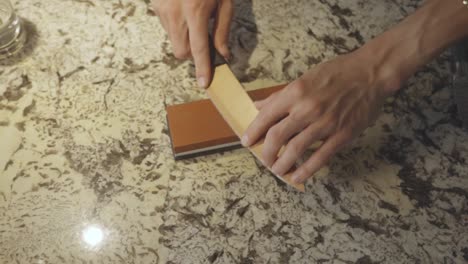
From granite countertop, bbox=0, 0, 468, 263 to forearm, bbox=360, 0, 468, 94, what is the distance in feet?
0.41

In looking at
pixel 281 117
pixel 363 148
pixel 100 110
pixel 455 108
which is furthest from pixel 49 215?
pixel 455 108

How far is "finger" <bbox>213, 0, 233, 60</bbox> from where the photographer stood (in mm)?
795

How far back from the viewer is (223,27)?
0.80m

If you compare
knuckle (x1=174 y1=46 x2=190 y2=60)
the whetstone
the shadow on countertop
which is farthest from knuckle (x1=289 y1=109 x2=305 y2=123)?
the shadow on countertop

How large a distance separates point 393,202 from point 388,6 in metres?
0.42

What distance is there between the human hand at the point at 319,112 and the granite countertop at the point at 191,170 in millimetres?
79

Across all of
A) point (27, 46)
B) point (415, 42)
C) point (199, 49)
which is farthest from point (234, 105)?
point (27, 46)

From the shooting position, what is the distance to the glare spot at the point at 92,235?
72cm

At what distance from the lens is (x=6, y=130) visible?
2.69 feet

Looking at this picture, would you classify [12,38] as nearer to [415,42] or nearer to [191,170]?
[191,170]

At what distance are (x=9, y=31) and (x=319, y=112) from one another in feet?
1.97

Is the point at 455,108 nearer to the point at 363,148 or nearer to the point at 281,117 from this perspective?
the point at 363,148

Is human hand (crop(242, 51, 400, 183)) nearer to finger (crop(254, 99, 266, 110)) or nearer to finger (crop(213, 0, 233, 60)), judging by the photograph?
finger (crop(254, 99, 266, 110))

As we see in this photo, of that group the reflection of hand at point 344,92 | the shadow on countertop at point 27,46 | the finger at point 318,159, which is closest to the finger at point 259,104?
the reflection of hand at point 344,92
